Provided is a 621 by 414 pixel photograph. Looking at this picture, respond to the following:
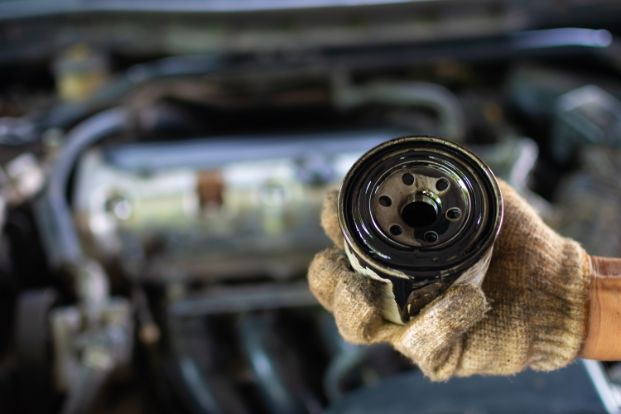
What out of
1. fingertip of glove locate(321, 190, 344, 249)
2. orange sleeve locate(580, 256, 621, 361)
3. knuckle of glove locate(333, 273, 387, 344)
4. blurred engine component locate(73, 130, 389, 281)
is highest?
fingertip of glove locate(321, 190, 344, 249)

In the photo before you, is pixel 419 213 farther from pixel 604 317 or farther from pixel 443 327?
pixel 604 317

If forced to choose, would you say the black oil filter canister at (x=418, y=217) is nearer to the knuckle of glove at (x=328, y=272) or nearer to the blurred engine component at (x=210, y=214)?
the knuckle of glove at (x=328, y=272)

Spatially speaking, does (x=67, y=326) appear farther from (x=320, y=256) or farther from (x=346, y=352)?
(x=320, y=256)

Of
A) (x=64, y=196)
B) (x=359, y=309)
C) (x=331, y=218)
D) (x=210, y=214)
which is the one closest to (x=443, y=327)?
(x=359, y=309)

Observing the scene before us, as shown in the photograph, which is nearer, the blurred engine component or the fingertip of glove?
the fingertip of glove

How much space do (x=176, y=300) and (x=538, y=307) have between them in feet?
2.69

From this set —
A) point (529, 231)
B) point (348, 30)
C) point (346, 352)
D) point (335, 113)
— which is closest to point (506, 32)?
point (348, 30)

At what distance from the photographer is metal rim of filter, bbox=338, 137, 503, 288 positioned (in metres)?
0.70

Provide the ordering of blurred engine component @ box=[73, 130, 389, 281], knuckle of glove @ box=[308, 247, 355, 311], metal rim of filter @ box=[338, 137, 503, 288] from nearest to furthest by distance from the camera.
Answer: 1. metal rim of filter @ box=[338, 137, 503, 288]
2. knuckle of glove @ box=[308, 247, 355, 311]
3. blurred engine component @ box=[73, 130, 389, 281]

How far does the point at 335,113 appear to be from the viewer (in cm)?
172

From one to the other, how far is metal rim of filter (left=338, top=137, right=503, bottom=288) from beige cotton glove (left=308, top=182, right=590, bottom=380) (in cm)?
6

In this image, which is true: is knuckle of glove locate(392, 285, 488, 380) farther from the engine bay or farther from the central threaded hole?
the engine bay

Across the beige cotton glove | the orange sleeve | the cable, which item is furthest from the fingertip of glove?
the cable

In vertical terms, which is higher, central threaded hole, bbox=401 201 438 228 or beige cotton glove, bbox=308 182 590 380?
central threaded hole, bbox=401 201 438 228
